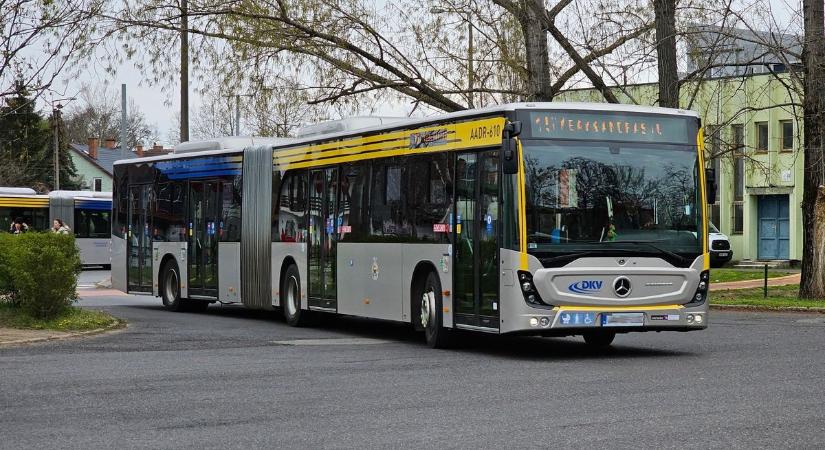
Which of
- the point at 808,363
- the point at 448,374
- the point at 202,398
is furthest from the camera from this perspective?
the point at 808,363

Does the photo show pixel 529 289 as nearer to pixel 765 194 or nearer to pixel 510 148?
pixel 510 148

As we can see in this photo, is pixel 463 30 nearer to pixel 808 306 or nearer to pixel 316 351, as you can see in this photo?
pixel 808 306

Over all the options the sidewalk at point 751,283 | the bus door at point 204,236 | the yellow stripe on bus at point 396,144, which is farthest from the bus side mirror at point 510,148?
the sidewalk at point 751,283

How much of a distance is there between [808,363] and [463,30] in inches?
639

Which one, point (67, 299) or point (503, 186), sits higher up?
point (503, 186)

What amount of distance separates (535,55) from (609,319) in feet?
46.6

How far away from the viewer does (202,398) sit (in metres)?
12.8

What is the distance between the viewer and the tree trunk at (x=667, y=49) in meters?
29.4

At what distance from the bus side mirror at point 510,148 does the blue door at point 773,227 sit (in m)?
38.8

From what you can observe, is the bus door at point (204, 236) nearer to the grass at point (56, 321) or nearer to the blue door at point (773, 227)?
the grass at point (56, 321)

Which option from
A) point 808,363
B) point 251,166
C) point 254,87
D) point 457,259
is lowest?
point 808,363

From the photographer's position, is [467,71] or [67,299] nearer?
[67,299]

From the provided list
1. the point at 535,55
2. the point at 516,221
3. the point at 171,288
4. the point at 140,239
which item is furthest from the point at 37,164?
the point at 516,221

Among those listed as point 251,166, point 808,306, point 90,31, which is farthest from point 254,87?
point 808,306
